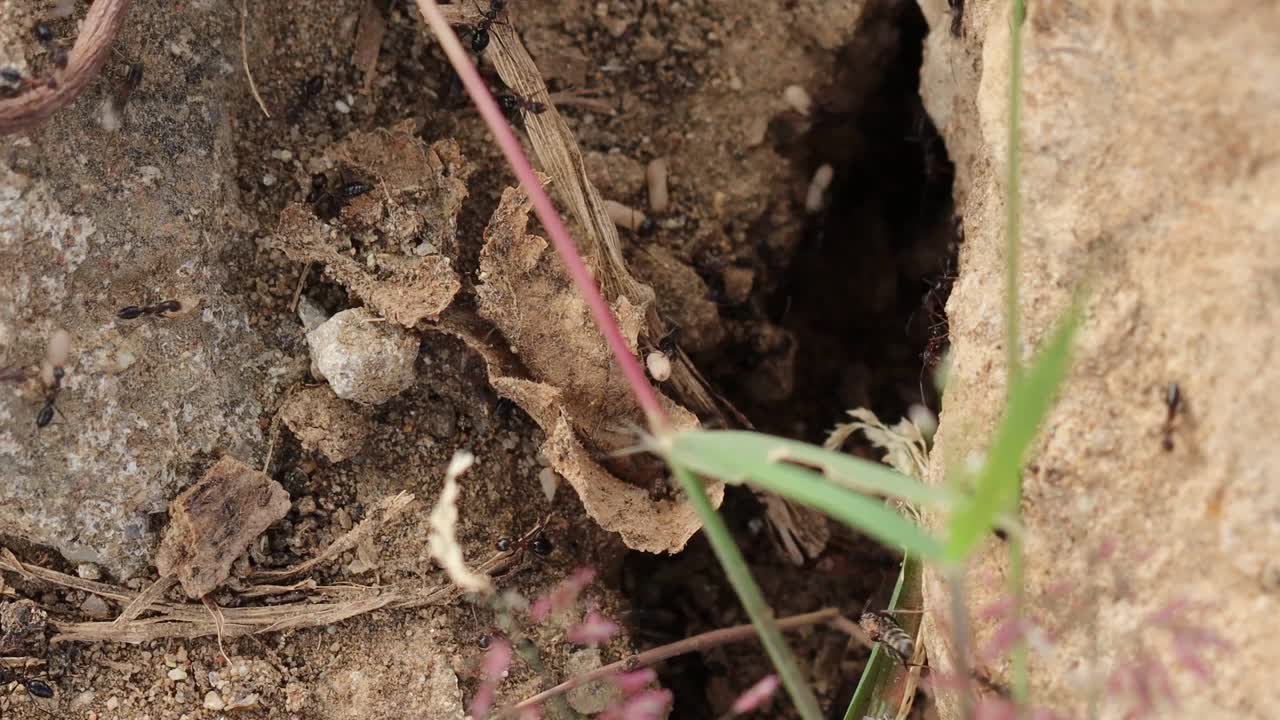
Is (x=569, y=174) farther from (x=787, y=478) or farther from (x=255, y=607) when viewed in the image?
(x=787, y=478)

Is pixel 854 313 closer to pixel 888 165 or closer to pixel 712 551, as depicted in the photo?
pixel 888 165

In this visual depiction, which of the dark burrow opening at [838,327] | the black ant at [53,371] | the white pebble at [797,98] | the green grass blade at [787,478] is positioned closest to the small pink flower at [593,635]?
the dark burrow opening at [838,327]

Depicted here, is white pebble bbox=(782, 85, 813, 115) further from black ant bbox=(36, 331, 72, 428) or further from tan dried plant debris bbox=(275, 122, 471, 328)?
black ant bbox=(36, 331, 72, 428)

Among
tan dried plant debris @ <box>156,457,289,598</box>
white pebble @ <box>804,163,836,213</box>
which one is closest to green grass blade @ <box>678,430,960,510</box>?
tan dried plant debris @ <box>156,457,289,598</box>

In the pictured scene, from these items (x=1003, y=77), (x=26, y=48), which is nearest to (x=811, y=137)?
(x=1003, y=77)

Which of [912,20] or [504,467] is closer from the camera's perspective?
[504,467]

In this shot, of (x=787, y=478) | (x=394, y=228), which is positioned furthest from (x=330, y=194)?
(x=787, y=478)
